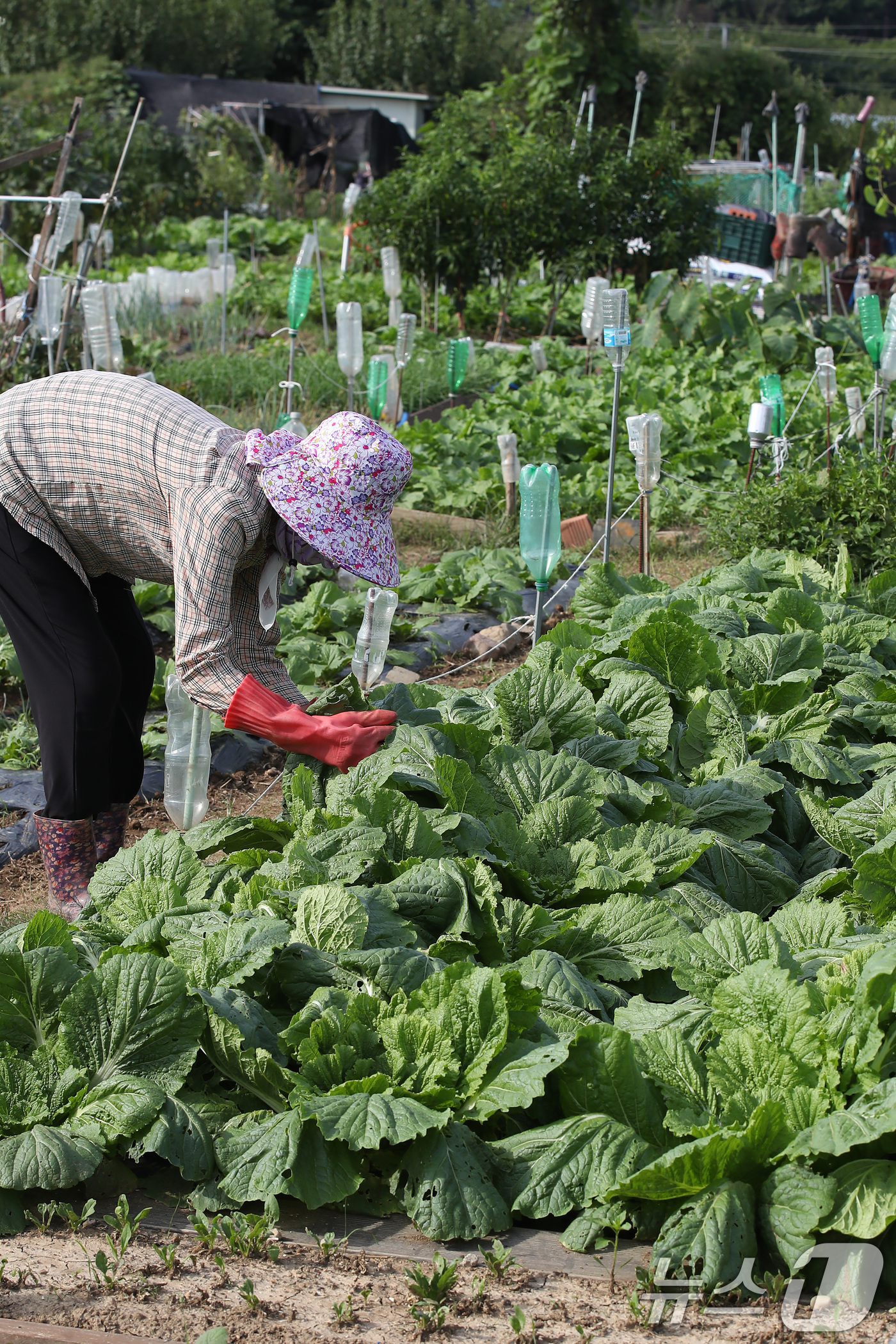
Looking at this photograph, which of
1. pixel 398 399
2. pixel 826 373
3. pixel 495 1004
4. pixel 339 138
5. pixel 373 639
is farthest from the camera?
pixel 339 138

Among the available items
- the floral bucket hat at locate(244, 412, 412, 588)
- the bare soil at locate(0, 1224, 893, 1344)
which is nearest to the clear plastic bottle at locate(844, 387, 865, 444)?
the floral bucket hat at locate(244, 412, 412, 588)

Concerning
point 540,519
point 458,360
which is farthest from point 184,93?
point 540,519

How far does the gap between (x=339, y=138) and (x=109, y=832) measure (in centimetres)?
2120

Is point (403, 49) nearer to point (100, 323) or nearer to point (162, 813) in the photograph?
point (100, 323)

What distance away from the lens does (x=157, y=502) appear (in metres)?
2.93

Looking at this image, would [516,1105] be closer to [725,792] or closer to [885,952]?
[885,952]

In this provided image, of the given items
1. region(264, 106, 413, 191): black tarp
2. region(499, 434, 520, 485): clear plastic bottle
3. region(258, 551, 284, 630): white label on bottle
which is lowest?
region(499, 434, 520, 485): clear plastic bottle

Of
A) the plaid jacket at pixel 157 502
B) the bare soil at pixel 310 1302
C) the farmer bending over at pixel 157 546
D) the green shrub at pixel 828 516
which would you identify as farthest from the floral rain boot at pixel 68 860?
the green shrub at pixel 828 516

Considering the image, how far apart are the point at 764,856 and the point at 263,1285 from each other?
5.41 ft

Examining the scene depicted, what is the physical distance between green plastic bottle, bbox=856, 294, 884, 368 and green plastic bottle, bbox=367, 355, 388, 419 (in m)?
2.58

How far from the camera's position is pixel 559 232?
38.1ft

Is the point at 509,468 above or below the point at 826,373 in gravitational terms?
Result: below

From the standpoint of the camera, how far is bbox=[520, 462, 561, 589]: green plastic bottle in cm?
409

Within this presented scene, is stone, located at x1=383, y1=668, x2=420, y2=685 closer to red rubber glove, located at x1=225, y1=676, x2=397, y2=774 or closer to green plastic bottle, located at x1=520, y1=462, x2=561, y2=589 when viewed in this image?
green plastic bottle, located at x1=520, y1=462, x2=561, y2=589
